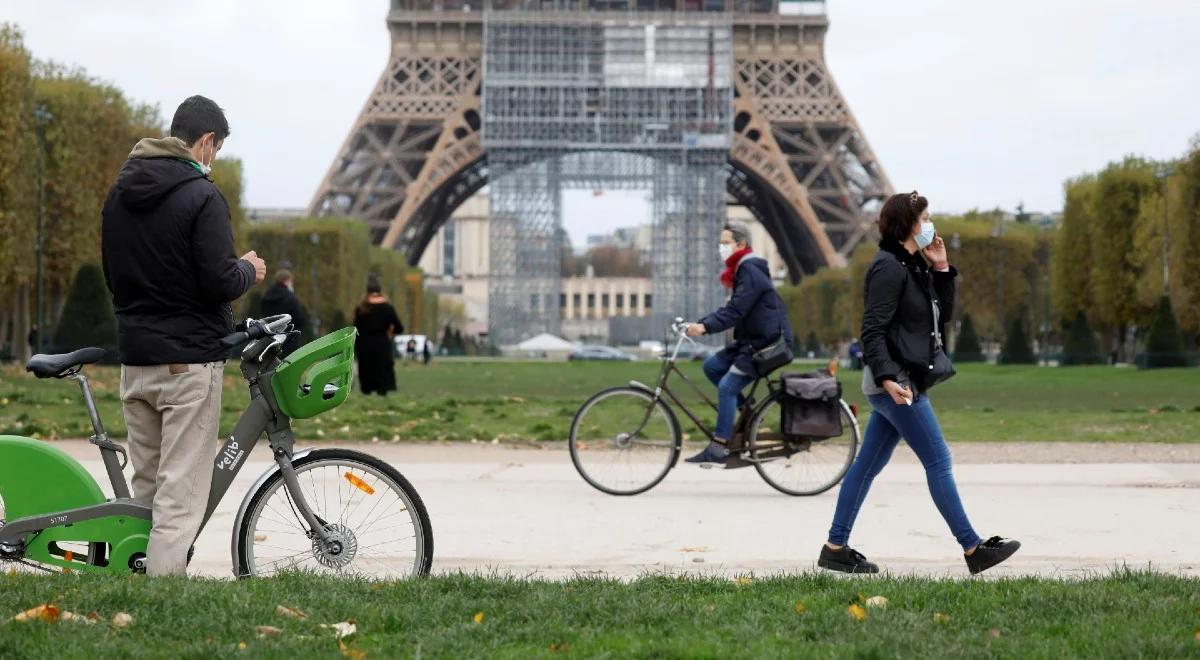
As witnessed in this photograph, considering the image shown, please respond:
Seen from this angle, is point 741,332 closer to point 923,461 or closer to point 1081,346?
point 923,461

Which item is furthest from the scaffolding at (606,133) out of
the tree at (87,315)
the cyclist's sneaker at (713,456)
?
the cyclist's sneaker at (713,456)

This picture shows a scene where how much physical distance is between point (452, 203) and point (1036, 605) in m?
71.1

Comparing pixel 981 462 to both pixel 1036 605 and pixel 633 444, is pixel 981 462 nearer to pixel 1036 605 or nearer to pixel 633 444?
pixel 633 444

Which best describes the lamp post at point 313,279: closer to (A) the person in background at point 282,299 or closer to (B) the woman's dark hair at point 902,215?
(A) the person in background at point 282,299

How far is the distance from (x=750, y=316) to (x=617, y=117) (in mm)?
64345

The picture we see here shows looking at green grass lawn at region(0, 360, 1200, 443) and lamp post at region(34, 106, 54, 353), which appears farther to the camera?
lamp post at region(34, 106, 54, 353)

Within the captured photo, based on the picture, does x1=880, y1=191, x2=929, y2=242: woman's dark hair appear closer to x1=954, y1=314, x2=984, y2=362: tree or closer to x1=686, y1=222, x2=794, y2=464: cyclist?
x1=686, y1=222, x2=794, y2=464: cyclist

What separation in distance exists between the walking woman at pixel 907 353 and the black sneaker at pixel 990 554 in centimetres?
2

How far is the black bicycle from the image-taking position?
8.93 meters

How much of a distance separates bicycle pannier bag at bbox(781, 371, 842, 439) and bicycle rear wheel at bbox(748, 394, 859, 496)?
0.34ft

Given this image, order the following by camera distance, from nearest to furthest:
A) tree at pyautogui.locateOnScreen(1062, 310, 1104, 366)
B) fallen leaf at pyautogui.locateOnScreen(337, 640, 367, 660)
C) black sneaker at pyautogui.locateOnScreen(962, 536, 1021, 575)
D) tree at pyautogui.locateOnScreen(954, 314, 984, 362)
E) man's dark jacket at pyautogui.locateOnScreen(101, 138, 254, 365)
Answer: fallen leaf at pyautogui.locateOnScreen(337, 640, 367, 660), man's dark jacket at pyautogui.locateOnScreen(101, 138, 254, 365), black sneaker at pyautogui.locateOnScreen(962, 536, 1021, 575), tree at pyautogui.locateOnScreen(1062, 310, 1104, 366), tree at pyautogui.locateOnScreen(954, 314, 984, 362)

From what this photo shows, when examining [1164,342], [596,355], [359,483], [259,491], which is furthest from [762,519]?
[596,355]

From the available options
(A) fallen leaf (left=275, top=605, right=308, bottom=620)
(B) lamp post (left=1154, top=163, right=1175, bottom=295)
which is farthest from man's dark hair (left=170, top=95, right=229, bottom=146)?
(B) lamp post (left=1154, top=163, right=1175, bottom=295)

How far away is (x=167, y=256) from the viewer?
5.07 meters
